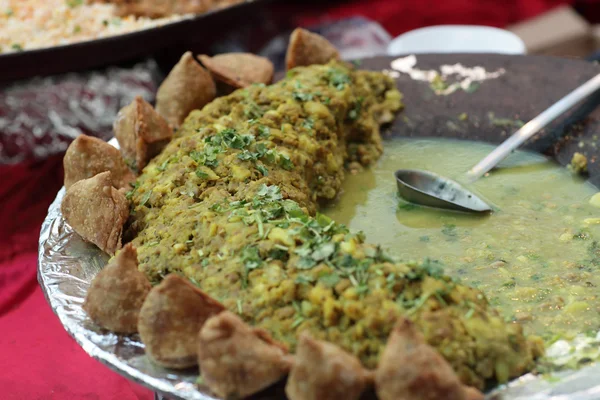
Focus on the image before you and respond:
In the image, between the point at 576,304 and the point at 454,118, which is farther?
the point at 454,118

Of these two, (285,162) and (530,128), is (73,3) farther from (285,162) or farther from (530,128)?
(530,128)

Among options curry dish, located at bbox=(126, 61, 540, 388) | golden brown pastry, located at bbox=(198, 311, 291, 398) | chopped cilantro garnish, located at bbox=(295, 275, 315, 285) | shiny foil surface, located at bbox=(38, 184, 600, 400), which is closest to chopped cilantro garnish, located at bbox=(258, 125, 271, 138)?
curry dish, located at bbox=(126, 61, 540, 388)

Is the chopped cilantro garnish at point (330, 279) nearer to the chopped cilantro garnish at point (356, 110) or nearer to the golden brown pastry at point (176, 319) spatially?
the golden brown pastry at point (176, 319)

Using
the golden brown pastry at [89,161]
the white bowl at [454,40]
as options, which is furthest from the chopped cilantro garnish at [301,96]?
the white bowl at [454,40]

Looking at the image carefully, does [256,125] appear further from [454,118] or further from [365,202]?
[454,118]

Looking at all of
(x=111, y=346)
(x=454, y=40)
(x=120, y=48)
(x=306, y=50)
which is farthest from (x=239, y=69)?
(x=454, y=40)

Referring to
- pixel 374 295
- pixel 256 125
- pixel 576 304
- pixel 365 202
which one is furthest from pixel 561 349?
pixel 256 125
